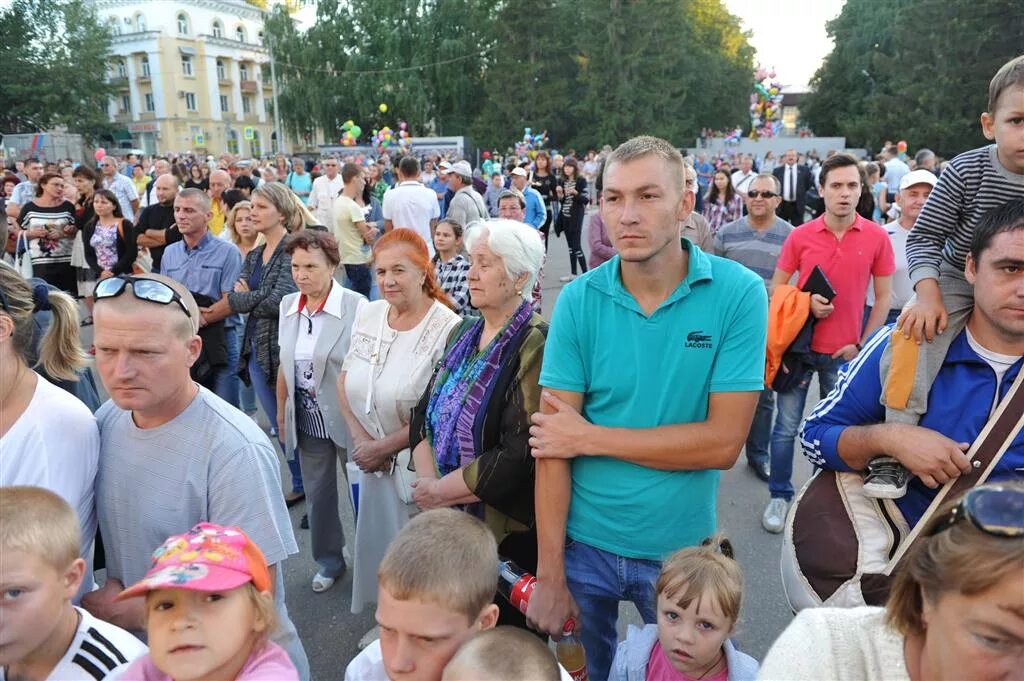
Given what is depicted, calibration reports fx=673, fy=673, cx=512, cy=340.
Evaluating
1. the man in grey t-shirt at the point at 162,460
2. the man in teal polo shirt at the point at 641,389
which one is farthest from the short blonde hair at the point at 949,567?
the man in grey t-shirt at the point at 162,460

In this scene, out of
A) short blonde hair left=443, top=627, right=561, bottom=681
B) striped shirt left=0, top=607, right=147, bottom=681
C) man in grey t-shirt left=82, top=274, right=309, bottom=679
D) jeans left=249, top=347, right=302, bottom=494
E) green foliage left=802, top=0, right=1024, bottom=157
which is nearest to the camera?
short blonde hair left=443, top=627, right=561, bottom=681

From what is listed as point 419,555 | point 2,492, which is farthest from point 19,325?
point 419,555

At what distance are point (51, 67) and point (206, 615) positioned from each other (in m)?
54.2

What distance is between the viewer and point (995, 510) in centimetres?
114

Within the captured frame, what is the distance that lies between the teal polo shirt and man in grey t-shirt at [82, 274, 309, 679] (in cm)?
92

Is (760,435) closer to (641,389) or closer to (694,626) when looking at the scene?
(694,626)

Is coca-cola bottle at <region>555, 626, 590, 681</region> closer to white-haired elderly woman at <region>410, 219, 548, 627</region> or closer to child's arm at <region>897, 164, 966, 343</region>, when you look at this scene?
white-haired elderly woman at <region>410, 219, 548, 627</region>

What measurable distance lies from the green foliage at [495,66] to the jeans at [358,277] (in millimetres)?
38479

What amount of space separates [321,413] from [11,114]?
169 feet

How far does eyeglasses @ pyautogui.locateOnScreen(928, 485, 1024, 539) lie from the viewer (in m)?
1.11

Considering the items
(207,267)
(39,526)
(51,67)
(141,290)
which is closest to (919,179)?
(141,290)

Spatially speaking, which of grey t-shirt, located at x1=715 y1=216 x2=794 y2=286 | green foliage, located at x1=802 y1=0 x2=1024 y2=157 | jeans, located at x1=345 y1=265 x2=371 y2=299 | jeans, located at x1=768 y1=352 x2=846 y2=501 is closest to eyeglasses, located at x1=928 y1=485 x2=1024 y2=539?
jeans, located at x1=768 y1=352 x2=846 y2=501

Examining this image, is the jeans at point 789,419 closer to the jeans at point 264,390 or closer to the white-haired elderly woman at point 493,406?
the white-haired elderly woman at point 493,406

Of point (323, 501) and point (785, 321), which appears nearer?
point (323, 501)
